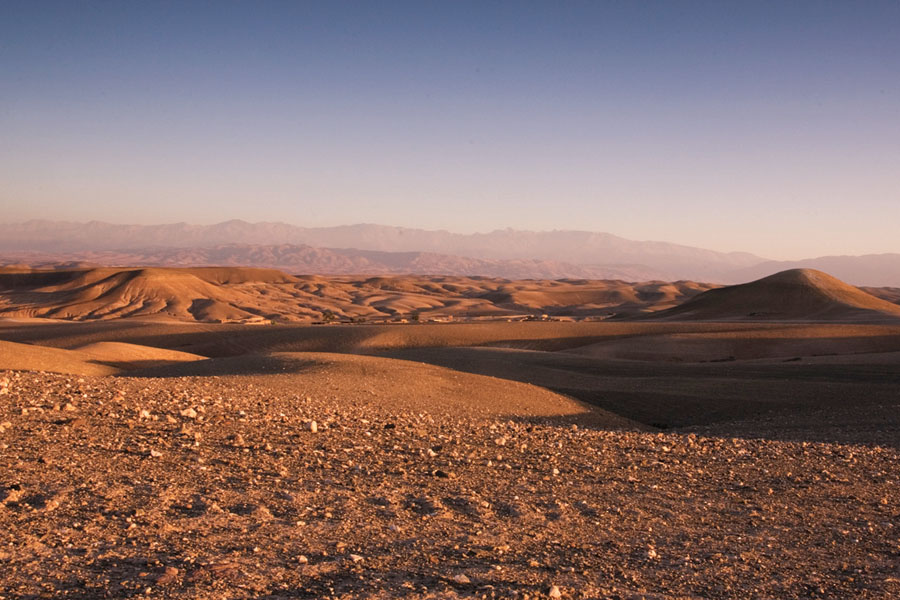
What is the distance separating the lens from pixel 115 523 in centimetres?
572

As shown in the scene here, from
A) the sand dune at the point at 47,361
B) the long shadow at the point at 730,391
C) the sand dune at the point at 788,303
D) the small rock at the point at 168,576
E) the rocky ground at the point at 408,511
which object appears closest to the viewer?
the small rock at the point at 168,576

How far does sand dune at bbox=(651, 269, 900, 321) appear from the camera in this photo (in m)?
62.0

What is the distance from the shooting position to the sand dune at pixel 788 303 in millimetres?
62000

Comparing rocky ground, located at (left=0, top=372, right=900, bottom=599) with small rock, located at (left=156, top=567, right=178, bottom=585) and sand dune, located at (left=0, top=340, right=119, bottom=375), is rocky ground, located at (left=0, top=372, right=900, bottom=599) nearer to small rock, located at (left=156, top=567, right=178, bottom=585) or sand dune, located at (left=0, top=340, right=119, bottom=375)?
small rock, located at (left=156, top=567, right=178, bottom=585)

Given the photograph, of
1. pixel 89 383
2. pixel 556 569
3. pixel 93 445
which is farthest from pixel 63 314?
pixel 556 569

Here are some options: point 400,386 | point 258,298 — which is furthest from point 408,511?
point 258,298

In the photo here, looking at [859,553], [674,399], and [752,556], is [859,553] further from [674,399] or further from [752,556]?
[674,399]

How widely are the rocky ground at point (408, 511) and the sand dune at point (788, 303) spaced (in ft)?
185

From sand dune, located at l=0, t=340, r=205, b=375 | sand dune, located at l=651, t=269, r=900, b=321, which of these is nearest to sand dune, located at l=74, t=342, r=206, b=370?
sand dune, located at l=0, t=340, r=205, b=375

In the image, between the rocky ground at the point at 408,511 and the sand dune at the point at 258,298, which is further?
the sand dune at the point at 258,298

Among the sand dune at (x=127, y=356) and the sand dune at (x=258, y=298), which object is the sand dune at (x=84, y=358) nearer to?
the sand dune at (x=127, y=356)

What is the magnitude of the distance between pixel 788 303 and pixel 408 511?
6868 cm

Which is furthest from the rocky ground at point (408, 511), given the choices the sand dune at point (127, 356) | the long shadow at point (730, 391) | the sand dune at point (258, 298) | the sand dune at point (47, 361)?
the sand dune at point (258, 298)

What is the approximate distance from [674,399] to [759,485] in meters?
12.1
